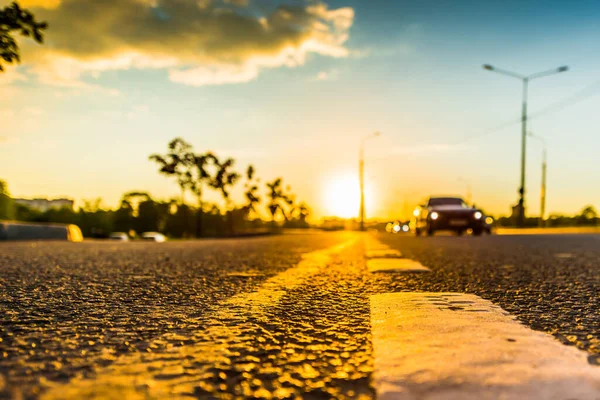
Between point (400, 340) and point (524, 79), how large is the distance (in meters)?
37.0

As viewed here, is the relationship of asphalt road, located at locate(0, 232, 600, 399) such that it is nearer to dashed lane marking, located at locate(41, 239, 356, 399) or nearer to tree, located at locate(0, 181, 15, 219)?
dashed lane marking, located at locate(41, 239, 356, 399)

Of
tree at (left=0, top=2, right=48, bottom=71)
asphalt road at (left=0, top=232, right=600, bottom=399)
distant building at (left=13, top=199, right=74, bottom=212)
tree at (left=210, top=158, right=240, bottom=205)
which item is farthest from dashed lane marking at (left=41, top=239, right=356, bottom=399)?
distant building at (left=13, top=199, right=74, bottom=212)

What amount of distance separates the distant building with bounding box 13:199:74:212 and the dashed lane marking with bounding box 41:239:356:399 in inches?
5956

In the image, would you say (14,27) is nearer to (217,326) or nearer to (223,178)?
(217,326)

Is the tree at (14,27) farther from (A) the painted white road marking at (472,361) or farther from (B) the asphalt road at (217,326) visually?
(A) the painted white road marking at (472,361)

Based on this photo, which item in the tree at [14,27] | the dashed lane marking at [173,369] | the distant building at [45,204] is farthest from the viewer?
the distant building at [45,204]

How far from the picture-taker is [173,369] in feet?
5.55

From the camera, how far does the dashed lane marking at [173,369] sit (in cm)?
145

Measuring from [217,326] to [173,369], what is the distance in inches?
30.7

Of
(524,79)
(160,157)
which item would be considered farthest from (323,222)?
(524,79)

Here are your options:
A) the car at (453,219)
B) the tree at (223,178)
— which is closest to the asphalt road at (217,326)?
the car at (453,219)

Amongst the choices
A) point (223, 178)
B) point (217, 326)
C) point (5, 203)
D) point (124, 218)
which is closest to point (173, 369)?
point (217, 326)

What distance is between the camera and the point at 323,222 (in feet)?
424

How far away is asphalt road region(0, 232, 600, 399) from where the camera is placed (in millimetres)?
1577
